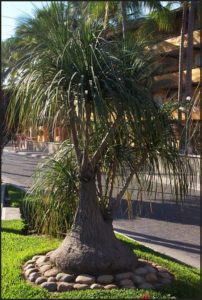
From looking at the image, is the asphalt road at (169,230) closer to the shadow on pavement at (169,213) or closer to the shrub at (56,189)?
the shadow on pavement at (169,213)

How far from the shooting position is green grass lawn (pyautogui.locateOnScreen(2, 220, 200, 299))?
4667 mm

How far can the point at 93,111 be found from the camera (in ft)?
16.6

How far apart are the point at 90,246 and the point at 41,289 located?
845 mm

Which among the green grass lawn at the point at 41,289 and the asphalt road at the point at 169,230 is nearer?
the green grass lawn at the point at 41,289

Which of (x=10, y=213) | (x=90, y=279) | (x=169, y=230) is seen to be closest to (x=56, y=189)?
(x=90, y=279)

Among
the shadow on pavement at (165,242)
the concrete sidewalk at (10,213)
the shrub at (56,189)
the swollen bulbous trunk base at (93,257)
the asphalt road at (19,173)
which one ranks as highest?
the asphalt road at (19,173)

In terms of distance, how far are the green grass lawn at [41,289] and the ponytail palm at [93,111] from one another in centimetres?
56

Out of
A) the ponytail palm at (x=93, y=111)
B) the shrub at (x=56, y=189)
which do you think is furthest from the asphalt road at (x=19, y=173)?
the ponytail palm at (x=93, y=111)

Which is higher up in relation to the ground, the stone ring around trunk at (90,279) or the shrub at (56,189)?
the shrub at (56,189)

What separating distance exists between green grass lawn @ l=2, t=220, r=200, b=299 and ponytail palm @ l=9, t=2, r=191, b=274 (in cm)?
56

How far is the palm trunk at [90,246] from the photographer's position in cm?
536

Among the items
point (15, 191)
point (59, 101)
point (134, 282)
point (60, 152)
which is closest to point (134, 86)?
point (59, 101)

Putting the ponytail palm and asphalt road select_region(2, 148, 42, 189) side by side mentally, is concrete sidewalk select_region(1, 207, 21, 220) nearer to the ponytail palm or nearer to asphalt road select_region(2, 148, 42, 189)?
asphalt road select_region(2, 148, 42, 189)

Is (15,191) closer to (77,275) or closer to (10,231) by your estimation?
(10,231)
